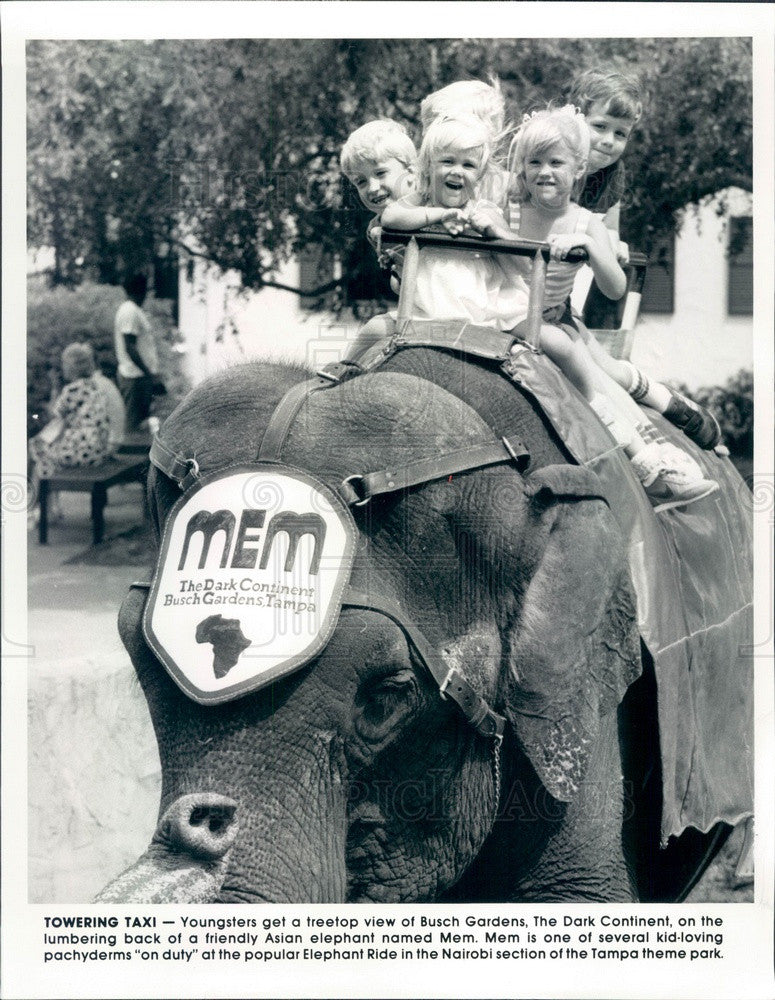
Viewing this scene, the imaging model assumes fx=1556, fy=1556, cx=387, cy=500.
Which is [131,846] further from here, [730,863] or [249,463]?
[730,863]

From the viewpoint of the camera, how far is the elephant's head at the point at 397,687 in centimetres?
311

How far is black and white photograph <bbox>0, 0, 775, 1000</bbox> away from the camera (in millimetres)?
3234

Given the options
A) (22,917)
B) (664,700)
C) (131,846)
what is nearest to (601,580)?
(664,700)

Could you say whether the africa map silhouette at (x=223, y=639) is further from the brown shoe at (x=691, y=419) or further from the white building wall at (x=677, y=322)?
the brown shoe at (x=691, y=419)

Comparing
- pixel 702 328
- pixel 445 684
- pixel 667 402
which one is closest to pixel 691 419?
pixel 667 402

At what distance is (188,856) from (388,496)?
0.84 m

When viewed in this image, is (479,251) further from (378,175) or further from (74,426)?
(74,426)

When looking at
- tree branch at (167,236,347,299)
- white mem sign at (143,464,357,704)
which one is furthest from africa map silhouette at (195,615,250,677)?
tree branch at (167,236,347,299)

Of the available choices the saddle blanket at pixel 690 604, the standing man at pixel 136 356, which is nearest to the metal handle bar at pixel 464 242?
the saddle blanket at pixel 690 604

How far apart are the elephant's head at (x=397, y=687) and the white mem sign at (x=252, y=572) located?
0.05 meters

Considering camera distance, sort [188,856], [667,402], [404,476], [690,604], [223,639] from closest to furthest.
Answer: [188,856], [223,639], [404,476], [690,604], [667,402]

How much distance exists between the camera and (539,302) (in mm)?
3580

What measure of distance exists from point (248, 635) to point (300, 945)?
2.95 feet

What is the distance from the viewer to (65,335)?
164 inches
